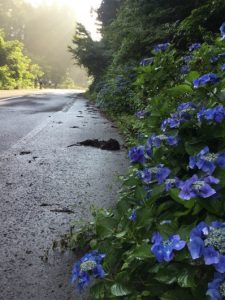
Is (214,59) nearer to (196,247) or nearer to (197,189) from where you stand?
(197,189)

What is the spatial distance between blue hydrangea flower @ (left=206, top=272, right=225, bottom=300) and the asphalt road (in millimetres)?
1003

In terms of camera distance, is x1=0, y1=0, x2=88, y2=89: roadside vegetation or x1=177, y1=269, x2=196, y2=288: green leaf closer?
x1=177, y1=269, x2=196, y2=288: green leaf

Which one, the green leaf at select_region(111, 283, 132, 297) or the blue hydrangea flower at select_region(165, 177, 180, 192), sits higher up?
the blue hydrangea flower at select_region(165, 177, 180, 192)

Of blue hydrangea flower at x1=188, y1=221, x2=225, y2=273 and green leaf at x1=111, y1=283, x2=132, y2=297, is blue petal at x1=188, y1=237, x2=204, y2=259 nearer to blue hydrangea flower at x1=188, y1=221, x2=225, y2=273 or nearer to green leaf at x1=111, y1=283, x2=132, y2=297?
A: blue hydrangea flower at x1=188, y1=221, x2=225, y2=273

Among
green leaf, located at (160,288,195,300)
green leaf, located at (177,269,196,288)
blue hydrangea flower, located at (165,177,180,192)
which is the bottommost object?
green leaf, located at (160,288,195,300)

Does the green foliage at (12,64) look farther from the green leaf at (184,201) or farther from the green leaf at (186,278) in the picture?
the green leaf at (186,278)

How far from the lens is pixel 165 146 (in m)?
2.26

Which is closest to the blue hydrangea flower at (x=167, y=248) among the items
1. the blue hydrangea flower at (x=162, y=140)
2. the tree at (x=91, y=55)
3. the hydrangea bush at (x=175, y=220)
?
the hydrangea bush at (x=175, y=220)

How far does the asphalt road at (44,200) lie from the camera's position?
2.20 metres

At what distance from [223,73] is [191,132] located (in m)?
0.53

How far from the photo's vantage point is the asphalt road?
86.5 inches

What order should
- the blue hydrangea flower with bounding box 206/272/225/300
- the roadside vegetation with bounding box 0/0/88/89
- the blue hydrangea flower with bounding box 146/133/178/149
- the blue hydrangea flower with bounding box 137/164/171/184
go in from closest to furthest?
the blue hydrangea flower with bounding box 206/272/225/300, the blue hydrangea flower with bounding box 137/164/171/184, the blue hydrangea flower with bounding box 146/133/178/149, the roadside vegetation with bounding box 0/0/88/89

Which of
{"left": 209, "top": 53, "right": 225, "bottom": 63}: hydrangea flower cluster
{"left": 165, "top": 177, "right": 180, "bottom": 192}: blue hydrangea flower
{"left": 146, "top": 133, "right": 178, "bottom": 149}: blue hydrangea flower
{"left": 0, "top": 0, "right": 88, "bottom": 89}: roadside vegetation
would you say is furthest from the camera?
{"left": 0, "top": 0, "right": 88, "bottom": 89}: roadside vegetation

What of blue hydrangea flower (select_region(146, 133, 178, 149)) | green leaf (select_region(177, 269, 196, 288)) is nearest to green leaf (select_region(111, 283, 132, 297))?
green leaf (select_region(177, 269, 196, 288))
